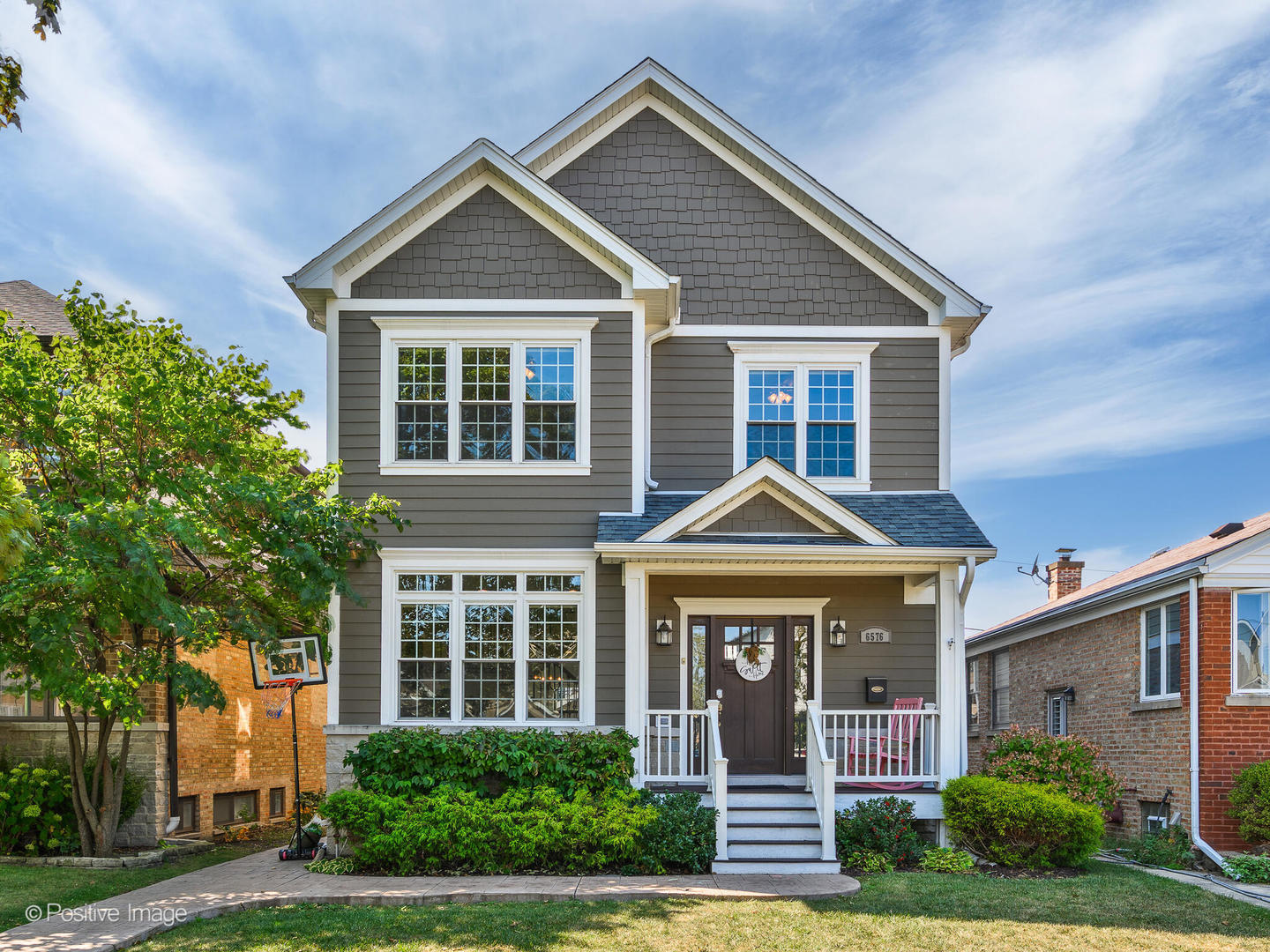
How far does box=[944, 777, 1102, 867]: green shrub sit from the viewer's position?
34.7 ft

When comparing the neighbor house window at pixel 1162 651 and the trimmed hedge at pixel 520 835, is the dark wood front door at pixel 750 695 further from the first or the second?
the neighbor house window at pixel 1162 651

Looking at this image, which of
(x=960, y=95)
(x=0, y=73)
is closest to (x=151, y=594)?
(x=0, y=73)

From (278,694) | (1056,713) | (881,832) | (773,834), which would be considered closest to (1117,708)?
(1056,713)

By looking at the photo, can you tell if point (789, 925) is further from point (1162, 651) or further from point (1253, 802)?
point (1162, 651)

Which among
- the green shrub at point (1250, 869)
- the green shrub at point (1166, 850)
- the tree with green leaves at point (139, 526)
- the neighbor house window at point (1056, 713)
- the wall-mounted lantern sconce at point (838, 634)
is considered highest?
the tree with green leaves at point (139, 526)

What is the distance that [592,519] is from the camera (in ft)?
39.6

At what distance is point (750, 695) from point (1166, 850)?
4863mm

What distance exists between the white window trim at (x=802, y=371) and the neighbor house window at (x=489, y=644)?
3.00 meters

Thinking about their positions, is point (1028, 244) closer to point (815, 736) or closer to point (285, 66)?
point (815, 736)

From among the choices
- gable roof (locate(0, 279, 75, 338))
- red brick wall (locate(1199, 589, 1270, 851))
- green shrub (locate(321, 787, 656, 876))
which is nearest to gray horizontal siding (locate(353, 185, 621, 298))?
green shrub (locate(321, 787, 656, 876))

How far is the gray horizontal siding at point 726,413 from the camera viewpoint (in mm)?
13188

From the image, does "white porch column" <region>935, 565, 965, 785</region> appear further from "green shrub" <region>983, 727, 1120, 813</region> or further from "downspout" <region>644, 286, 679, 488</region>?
"downspout" <region>644, 286, 679, 488</region>

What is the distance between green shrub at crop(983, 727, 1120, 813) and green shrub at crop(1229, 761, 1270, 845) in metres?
1.27

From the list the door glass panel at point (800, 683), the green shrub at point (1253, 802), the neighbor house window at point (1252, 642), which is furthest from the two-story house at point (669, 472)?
the neighbor house window at point (1252, 642)
